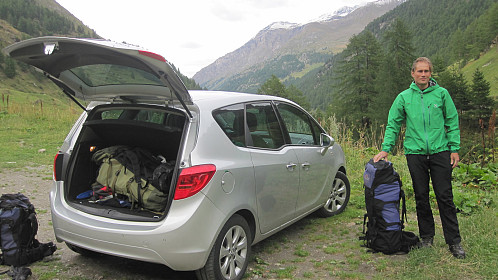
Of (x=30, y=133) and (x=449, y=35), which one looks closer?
(x=30, y=133)

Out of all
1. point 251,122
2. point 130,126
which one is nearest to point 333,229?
point 251,122

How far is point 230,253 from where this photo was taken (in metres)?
3.29

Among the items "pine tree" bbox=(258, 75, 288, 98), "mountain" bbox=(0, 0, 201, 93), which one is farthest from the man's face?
"mountain" bbox=(0, 0, 201, 93)

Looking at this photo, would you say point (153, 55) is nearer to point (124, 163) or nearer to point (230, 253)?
point (124, 163)

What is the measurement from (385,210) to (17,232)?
3842mm

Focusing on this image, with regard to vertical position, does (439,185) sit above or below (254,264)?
above

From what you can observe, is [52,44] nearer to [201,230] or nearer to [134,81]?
[134,81]

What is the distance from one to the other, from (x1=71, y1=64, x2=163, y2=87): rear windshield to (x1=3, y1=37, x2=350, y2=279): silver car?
0.01 metres

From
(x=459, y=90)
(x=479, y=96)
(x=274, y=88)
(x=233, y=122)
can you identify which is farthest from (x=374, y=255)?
(x=274, y=88)

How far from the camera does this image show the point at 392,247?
4.14 m

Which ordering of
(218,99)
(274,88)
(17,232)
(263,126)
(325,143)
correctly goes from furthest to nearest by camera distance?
(274,88) → (325,143) → (263,126) → (218,99) → (17,232)

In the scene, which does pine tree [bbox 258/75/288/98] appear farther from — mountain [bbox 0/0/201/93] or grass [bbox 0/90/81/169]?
grass [bbox 0/90/81/169]

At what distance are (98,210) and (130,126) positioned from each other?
3.06 ft

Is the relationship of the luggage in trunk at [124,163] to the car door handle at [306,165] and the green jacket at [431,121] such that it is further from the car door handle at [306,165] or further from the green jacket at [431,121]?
the green jacket at [431,121]
